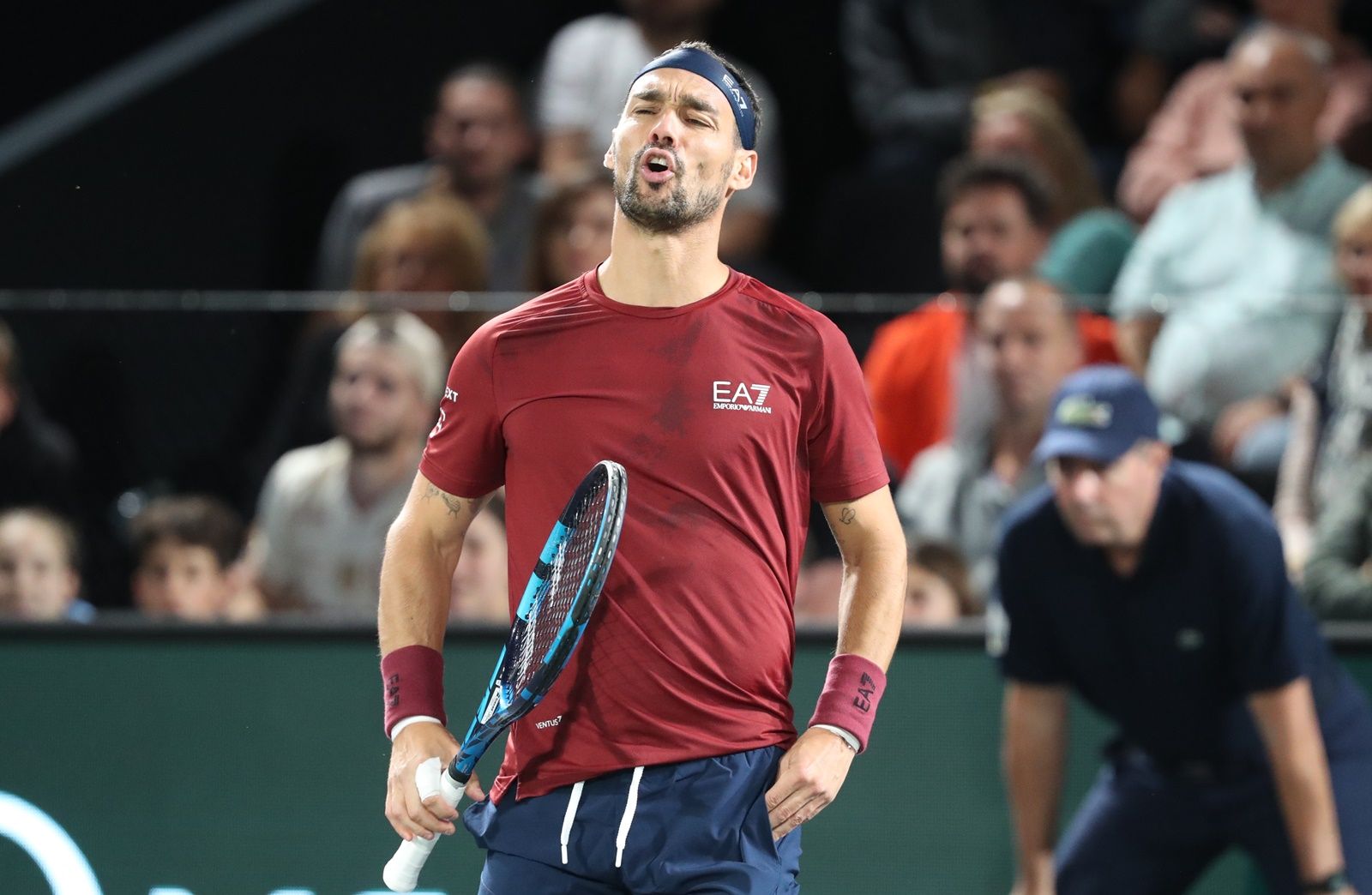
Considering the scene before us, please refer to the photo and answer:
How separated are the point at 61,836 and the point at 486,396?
2.87m

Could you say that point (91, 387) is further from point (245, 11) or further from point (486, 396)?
point (245, 11)

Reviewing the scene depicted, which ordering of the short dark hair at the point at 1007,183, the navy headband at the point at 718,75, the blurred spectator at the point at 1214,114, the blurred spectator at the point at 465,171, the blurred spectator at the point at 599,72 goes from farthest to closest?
the blurred spectator at the point at 599,72 → the blurred spectator at the point at 1214,114 → the blurred spectator at the point at 465,171 → the short dark hair at the point at 1007,183 → the navy headband at the point at 718,75

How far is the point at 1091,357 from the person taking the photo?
5.81m

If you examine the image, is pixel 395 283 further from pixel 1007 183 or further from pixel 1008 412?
pixel 1007 183

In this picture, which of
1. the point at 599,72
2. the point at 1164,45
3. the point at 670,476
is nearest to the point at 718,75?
the point at 670,476

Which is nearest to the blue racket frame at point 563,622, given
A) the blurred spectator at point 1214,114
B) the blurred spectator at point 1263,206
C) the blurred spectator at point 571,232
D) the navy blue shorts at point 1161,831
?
the navy blue shorts at point 1161,831

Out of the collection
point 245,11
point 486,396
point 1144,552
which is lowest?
point 1144,552

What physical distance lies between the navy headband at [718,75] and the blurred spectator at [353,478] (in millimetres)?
2398

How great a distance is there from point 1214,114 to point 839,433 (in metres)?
4.83

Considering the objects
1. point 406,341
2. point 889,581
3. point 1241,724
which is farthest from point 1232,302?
point 889,581

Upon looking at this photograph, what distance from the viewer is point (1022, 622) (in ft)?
18.2

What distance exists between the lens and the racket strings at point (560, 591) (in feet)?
10.4

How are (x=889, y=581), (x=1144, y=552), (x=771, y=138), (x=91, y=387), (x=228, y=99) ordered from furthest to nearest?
(x=228, y=99) → (x=771, y=138) → (x=91, y=387) → (x=1144, y=552) → (x=889, y=581)

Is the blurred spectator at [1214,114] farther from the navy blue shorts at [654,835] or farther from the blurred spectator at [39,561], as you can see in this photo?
the navy blue shorts at [654,835]
